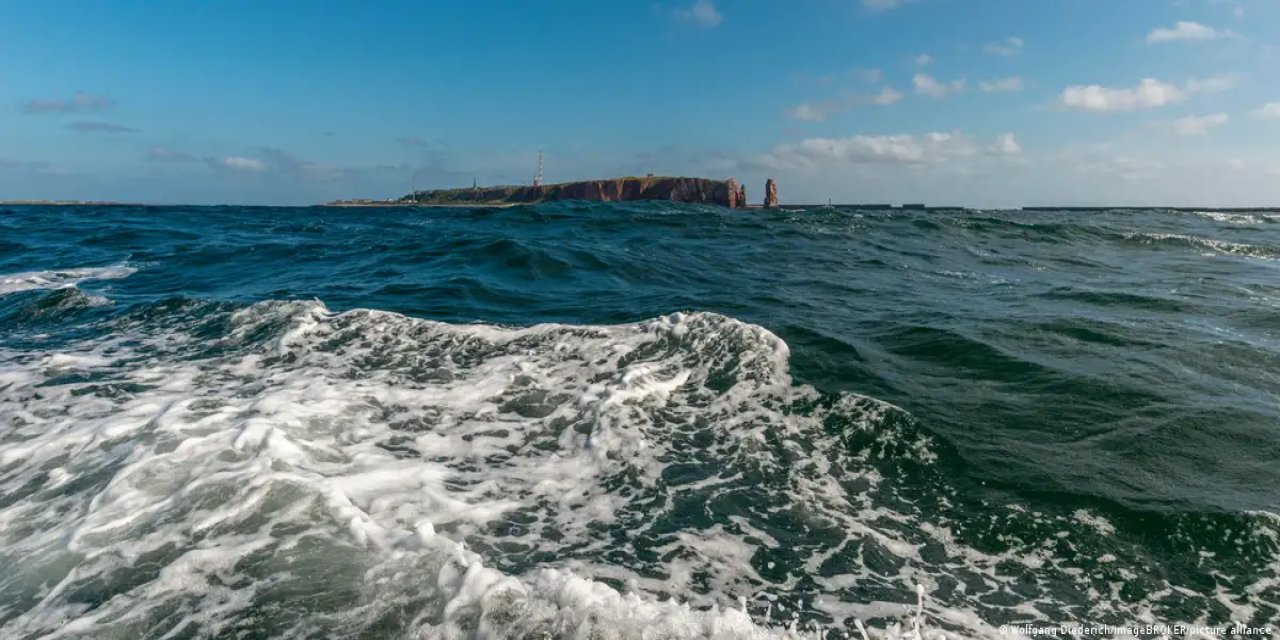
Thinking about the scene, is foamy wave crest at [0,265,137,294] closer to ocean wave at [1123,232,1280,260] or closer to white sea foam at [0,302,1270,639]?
white sea foam at [0,302,1270,639]

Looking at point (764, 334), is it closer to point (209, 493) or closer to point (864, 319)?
point (864, 319)

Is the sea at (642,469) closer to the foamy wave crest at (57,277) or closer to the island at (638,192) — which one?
the foamy wave crest at (57,277)

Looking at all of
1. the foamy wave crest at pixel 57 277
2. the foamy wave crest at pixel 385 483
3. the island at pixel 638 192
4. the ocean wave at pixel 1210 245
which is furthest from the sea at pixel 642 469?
the island at pixel 638 192

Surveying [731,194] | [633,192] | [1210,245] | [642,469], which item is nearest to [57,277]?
[642,469]

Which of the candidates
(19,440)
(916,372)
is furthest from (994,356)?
(19,440)

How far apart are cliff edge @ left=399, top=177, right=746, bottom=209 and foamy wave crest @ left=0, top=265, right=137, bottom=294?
7054 cm

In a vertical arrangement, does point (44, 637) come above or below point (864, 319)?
below

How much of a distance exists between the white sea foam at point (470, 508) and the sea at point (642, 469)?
0.03 metres

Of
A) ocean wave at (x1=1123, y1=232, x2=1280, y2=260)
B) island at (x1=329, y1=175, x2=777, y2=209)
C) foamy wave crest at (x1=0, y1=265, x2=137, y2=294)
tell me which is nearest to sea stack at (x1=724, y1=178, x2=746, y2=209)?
island at (x1=329, y1=175, x2=777, y2=209)

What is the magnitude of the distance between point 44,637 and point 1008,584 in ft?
17.1

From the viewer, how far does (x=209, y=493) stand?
4160 mm

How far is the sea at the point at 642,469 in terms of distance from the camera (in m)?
3.24

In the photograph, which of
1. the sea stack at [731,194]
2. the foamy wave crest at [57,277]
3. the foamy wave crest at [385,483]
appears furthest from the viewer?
the sea stack at [731,194]

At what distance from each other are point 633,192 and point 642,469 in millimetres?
92262
